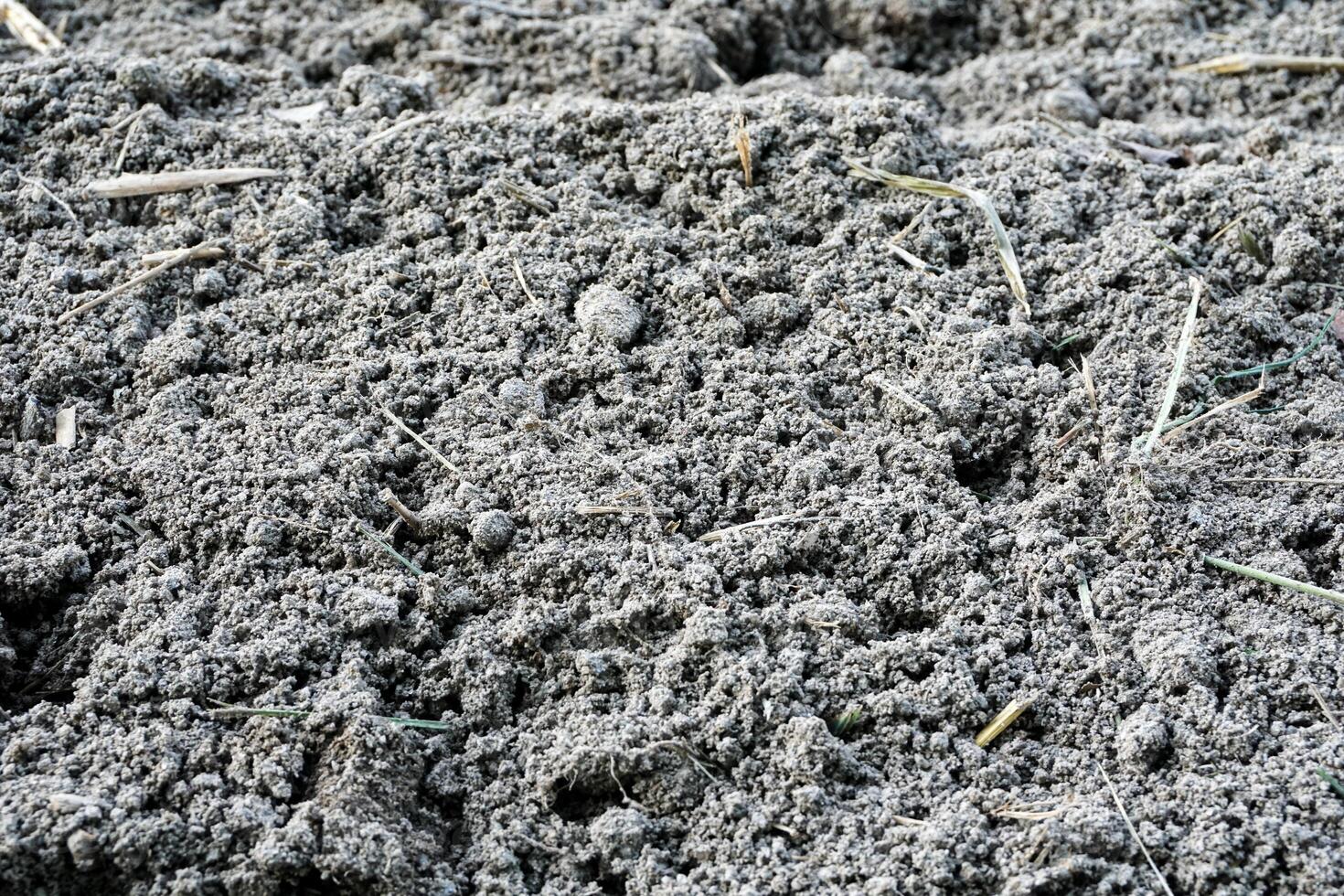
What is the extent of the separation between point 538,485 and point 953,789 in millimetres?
799

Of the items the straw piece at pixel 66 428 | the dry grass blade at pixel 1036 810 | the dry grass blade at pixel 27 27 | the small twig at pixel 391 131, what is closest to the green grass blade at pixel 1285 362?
the dry grass blade at pixel 1036 810

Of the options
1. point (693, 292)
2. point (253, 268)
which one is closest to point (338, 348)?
point (253, 268)

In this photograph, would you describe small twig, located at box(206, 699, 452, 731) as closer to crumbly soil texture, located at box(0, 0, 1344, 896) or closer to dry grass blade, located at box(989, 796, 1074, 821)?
crumbly soil texture, located at box(0, 0, 1344, 896)

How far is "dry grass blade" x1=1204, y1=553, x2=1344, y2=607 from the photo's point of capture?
1.84 m

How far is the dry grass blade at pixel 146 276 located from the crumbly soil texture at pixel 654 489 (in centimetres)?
2

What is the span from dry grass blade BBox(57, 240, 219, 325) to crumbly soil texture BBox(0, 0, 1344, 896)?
2cm

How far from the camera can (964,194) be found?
7.88 feet

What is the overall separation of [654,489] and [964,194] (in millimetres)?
924

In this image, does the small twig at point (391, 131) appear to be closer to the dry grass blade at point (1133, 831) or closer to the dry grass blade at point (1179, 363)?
the dry grass blade at point (1179, 363)

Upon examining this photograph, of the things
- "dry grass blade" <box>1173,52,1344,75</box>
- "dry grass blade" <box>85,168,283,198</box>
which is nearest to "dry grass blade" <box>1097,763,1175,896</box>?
"dry grass blade" <box>85,168,283,198</box>

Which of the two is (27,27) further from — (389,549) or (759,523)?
(759,523)

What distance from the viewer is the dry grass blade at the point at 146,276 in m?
2.29

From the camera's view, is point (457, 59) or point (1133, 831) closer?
point (1133, 831)

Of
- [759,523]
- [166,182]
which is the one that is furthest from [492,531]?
[166,182]
